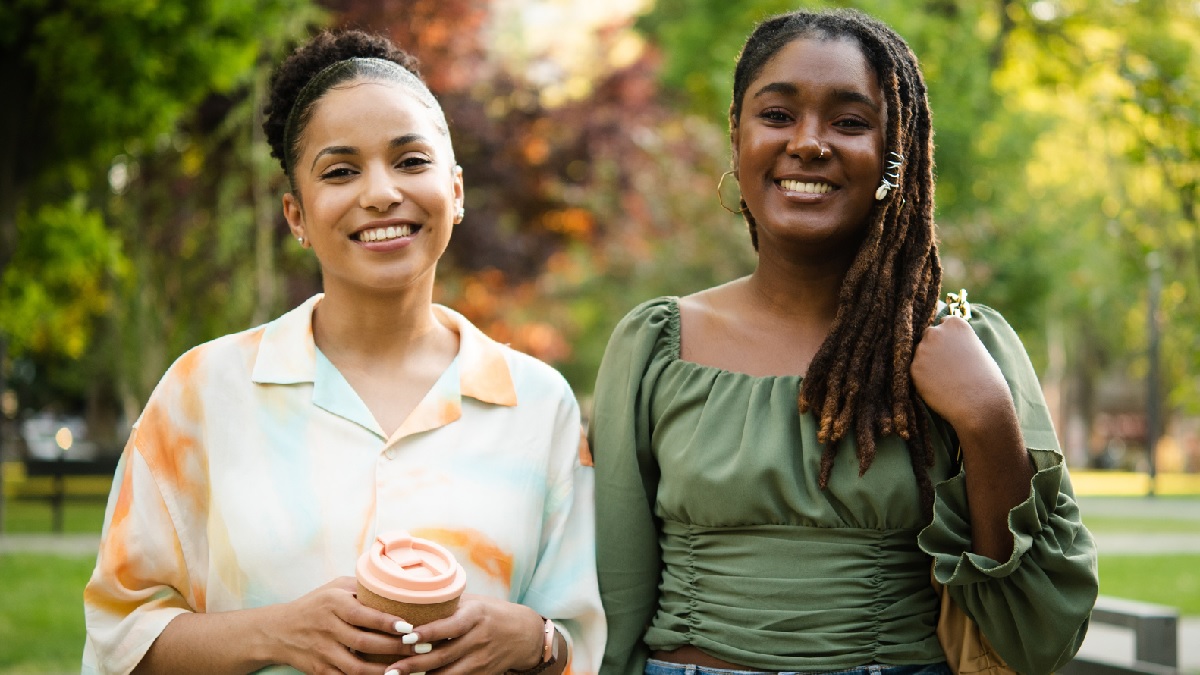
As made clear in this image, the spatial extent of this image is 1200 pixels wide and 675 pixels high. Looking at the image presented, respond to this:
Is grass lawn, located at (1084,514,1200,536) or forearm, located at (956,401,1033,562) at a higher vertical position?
forearm, located at (956,401,1033,562)

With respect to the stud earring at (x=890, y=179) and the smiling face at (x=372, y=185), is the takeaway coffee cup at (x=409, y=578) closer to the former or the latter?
the smiling face at (x=372, y=185)

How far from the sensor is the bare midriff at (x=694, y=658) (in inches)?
113

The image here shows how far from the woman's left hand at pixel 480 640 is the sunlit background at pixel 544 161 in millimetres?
3918

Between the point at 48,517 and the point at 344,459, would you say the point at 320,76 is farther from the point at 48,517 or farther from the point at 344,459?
the point at 48,517

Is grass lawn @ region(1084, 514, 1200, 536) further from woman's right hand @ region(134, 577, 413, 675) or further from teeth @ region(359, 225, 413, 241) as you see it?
woman's right hand @ region(134, 577, 413, 675)

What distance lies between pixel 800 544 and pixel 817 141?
35.8 inches

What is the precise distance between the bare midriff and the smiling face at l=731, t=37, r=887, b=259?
3.23 feet

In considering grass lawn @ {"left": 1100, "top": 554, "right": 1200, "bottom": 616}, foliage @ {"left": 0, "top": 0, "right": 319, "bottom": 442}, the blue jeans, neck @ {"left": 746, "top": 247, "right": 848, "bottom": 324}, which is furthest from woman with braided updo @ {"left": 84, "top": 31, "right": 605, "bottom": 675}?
grass lawn @ {"left": 1100, "top": 554, "right": 1200, "bottom": 616}

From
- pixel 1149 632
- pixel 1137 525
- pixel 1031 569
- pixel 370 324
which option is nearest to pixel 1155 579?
pixel 1137 525

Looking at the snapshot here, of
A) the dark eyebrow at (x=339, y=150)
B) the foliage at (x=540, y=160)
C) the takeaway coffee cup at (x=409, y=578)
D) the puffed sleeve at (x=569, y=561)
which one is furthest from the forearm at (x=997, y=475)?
the foliage at (x=540, y=160)

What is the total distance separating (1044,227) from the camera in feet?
51.8

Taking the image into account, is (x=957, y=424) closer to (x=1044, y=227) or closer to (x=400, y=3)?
(x=400, y=3)

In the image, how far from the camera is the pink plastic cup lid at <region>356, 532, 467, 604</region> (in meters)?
2.40

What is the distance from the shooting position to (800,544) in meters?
2.85
